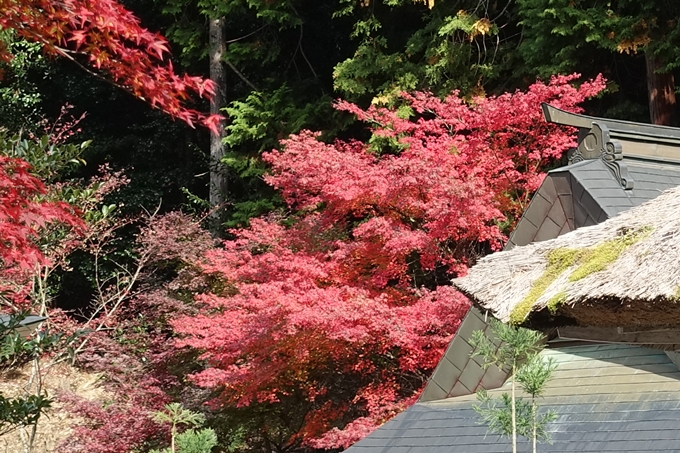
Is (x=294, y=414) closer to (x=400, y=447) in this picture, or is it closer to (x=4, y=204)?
(x=400, y=447)

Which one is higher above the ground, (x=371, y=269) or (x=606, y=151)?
(x=606, y=151)

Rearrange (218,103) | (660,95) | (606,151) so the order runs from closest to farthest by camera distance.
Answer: (606,151)
(660,95)
(218,103)

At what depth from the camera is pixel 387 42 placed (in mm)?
16703

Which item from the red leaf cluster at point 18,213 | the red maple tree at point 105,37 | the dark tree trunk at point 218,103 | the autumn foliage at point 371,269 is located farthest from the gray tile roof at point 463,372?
the dark tree trunk at point 218,103

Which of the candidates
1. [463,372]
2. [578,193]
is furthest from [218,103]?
[578,193]

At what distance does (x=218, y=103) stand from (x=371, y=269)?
782 cm

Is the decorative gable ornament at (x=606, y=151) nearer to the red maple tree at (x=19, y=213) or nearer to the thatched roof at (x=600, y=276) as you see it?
the thatched roof at (x=600, y=276)

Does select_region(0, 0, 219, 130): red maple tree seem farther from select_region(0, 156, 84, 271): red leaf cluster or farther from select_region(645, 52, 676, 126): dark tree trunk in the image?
select_region(645, 52, 676, 126): dark tree trunk

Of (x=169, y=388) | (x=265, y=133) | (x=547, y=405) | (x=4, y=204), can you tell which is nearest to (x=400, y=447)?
(x=547, y=405)

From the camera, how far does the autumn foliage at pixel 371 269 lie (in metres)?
10.2

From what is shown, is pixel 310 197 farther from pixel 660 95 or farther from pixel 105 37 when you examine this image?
pixel 105 37

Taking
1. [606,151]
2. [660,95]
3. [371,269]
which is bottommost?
[371,269]

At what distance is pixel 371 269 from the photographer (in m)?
11.5

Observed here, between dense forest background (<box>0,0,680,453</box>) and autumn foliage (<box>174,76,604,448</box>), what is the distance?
3 cm
